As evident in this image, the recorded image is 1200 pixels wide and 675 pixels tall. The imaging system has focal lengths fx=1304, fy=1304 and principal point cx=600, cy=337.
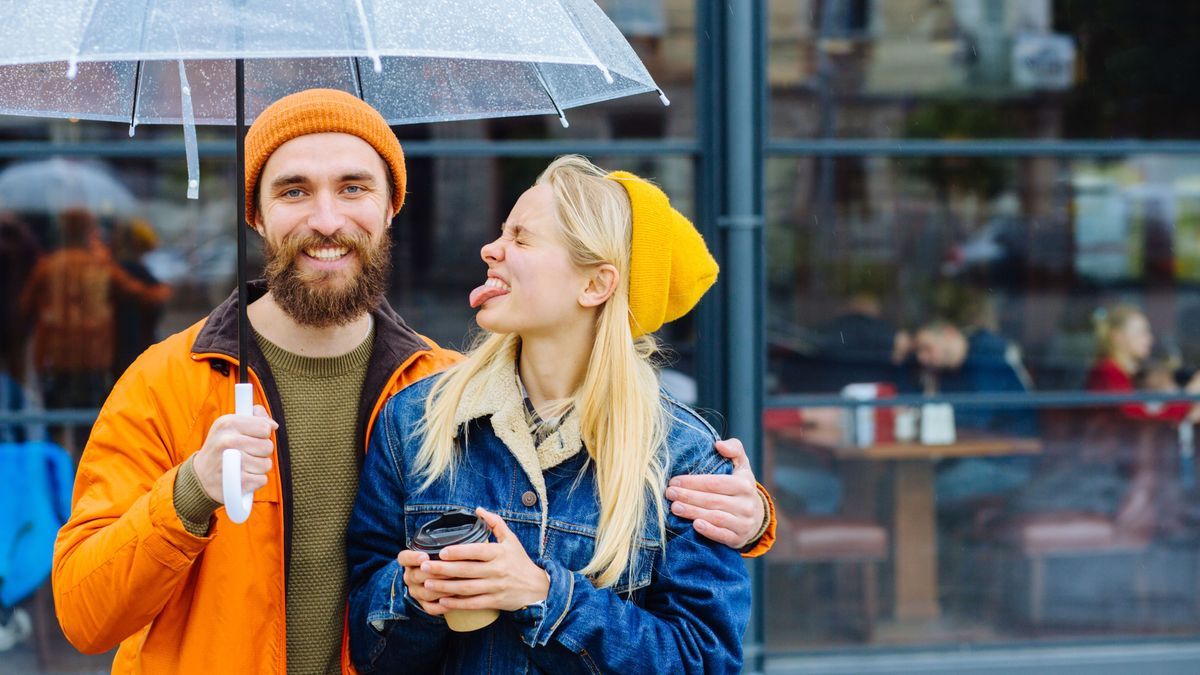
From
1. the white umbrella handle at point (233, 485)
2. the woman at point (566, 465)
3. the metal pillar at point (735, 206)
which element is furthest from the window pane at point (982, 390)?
the white umbrella handle at point (233, 485)

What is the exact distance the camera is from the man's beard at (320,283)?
7.43ft

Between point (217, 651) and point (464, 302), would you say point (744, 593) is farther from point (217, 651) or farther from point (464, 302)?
point (464, 302)

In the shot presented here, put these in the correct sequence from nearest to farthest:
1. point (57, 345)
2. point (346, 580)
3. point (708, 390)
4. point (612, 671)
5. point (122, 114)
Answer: point (612, 671), point (346, 580), point (122, 114), point (708, 390), point (57, 345)

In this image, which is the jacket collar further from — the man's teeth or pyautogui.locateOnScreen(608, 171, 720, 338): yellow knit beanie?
pyautogui.locateOnScreen(608, 171, 720, 338): yellow knit beanie

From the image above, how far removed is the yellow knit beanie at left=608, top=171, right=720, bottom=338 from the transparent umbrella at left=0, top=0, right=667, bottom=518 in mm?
238

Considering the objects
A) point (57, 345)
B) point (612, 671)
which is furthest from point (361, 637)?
point (57, 345)

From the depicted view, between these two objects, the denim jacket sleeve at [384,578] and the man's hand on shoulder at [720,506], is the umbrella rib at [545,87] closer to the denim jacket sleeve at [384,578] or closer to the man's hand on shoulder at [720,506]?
the denim jacket sleeve at [384,578]

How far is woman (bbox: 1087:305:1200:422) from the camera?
19.3 feet

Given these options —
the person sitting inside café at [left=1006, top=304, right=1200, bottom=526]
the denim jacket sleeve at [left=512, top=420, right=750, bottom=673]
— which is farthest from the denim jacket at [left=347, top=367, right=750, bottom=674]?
the person sitting inside café at [left=1006, top=304, right=1200, bottom=526]

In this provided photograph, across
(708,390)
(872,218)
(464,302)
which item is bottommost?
(708,390)

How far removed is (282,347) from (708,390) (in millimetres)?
2636

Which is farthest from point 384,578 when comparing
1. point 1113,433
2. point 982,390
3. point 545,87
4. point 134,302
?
point 1113,433

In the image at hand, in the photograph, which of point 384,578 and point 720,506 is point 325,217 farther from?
point 720,506

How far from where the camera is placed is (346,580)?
2.29 meters
